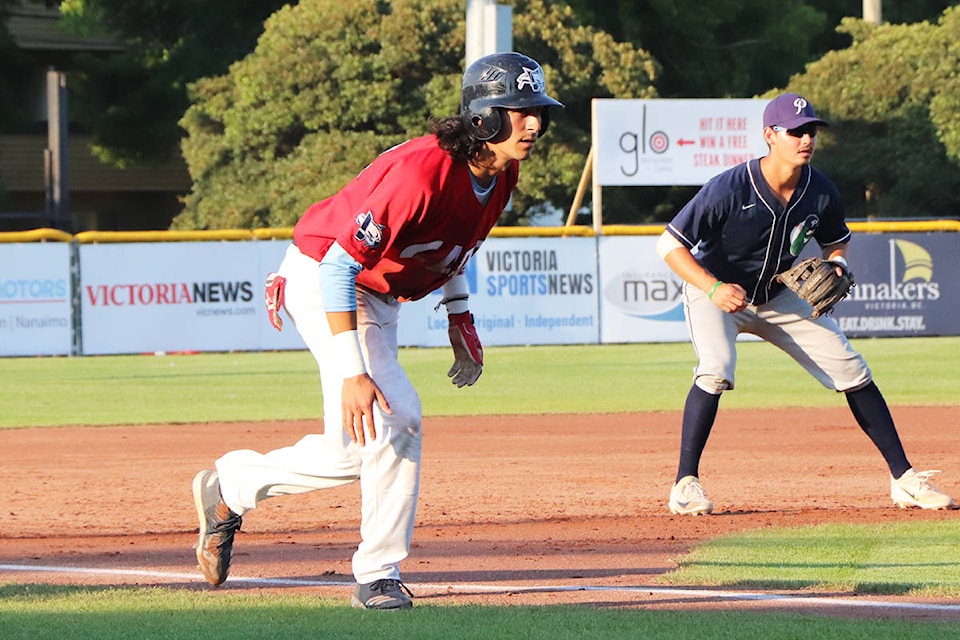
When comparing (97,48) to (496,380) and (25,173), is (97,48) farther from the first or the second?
(496,380)

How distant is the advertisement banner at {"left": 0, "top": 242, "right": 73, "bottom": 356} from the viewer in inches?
798

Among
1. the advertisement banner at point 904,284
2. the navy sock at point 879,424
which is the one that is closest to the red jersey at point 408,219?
the navy sock at point 879,424

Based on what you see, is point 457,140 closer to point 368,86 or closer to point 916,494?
point 916,494

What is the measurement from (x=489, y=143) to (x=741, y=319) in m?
2.76

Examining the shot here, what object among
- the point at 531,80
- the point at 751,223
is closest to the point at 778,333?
the point at 751,223

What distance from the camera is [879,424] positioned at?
279 inches

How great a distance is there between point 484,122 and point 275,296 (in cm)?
97

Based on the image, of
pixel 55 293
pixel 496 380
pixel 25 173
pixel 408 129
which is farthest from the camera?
pixel 25 173

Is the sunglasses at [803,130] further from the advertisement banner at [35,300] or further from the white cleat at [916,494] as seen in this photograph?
the advertisement banner at [35,300]

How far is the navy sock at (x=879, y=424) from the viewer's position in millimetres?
7094

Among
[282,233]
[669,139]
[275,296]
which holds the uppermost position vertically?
[669,139]

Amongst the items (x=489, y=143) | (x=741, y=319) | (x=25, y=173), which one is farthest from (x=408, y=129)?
(x=489, y=143)

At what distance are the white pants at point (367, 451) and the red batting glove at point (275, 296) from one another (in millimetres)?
33

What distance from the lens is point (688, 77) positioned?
3247cm
